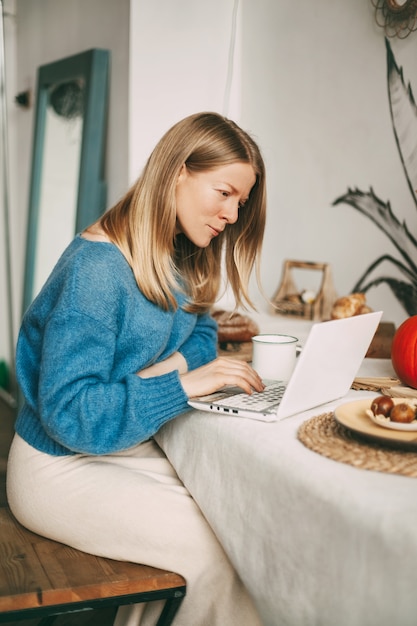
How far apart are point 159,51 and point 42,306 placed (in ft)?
6.35

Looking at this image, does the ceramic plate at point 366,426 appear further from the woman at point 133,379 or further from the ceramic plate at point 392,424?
the woman at point 133,379

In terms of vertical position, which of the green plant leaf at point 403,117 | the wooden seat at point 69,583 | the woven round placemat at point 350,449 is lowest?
the wooden seat at point 69,583

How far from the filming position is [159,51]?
2979mm

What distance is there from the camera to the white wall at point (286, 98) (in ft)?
8.10

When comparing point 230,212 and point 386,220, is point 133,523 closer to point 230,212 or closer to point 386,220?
point 230,212

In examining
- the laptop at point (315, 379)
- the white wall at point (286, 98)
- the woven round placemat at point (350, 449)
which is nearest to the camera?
the woven round placemat at point (350, 449)

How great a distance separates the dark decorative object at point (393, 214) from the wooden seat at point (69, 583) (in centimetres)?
137

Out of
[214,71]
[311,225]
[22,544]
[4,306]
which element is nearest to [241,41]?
[214,71]

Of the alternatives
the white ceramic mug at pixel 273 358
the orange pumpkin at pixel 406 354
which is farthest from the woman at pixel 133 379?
the orange pumpkin at pixel 406 354

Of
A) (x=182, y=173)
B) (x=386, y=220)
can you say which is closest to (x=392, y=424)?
(x=182, y=173)

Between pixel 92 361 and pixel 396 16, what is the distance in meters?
1.67

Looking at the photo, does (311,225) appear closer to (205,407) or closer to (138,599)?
(205,407)

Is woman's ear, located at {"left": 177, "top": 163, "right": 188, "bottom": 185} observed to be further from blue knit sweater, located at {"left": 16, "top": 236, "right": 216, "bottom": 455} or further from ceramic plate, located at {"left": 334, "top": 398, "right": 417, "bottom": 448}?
ceramic plate, located at {"left": 334, "top": 398, "right": 417, "bottom": 448}

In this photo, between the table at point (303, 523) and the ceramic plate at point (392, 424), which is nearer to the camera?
the table at point (303, 523)
